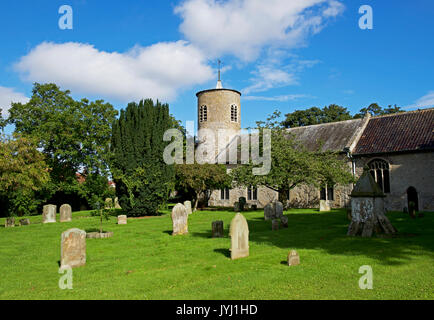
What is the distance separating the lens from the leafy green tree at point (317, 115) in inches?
1961

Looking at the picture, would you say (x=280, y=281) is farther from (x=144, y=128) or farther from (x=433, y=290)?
(x=144, y=128)

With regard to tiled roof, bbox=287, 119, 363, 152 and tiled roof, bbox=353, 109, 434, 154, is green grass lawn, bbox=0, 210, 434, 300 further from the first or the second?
tiled roof, bbox=287, 119, 363, 152

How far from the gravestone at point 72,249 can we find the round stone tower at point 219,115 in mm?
29460

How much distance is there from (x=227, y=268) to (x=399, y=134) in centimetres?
2239

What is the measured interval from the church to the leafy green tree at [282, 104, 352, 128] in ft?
63.9

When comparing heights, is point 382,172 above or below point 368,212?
above

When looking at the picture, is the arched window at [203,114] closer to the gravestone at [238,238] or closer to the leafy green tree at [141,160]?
the leafy green tree at [141,160]

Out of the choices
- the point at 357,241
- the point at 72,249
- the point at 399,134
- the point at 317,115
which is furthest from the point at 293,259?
the point at 317,115

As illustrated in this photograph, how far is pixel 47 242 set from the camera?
12.8 meters

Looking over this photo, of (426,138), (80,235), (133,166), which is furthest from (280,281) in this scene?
(426,138)

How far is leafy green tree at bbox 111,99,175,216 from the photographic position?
73.3ft

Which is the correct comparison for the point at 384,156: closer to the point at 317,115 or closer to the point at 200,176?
the point at 200,176

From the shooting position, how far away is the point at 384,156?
2458 centimetres
